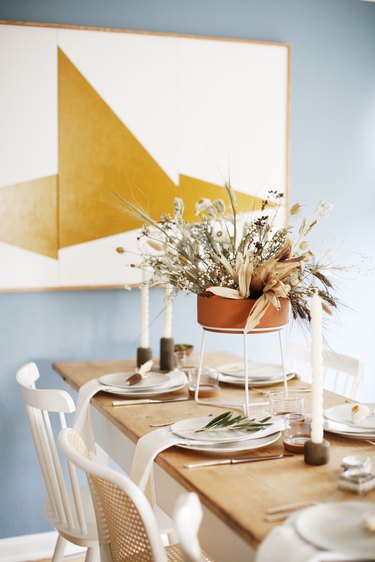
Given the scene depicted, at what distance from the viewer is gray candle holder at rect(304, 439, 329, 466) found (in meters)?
1.73

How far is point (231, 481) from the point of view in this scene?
5.38ft

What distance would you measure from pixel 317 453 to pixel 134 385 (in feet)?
3.15

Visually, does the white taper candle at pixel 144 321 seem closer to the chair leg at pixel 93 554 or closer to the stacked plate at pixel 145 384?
the stacked plate at pixel 145 384

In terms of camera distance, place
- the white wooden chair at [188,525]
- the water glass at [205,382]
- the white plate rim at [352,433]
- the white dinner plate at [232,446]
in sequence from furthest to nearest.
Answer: the water glass at [205,382], the white plate rim at [352,433], the white dinner plate at [232,446], the white wooden chair at [188,525]

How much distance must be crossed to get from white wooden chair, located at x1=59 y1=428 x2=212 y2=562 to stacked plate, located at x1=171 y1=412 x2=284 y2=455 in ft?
0.86

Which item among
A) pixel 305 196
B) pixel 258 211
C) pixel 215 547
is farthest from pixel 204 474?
pixel 305 196

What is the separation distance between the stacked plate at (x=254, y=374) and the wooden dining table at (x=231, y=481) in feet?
1.05

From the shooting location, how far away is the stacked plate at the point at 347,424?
194 cm

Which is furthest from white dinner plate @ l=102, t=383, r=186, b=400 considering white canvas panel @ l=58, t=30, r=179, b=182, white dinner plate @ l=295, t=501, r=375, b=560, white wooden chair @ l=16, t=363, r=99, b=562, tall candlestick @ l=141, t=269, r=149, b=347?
white canvas panel @ l=58, t=30, r=179, b=182

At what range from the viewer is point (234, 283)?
225cm

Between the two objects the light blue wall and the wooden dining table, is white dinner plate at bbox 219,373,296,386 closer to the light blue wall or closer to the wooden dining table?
the wooden dining table

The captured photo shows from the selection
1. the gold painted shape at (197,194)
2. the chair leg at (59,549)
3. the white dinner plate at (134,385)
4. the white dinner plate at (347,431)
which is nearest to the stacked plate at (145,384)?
the white dinner plate at (134,385)

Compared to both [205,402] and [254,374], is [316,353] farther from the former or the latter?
[254,374]

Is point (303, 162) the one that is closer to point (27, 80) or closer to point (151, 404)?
point (27, 80)
